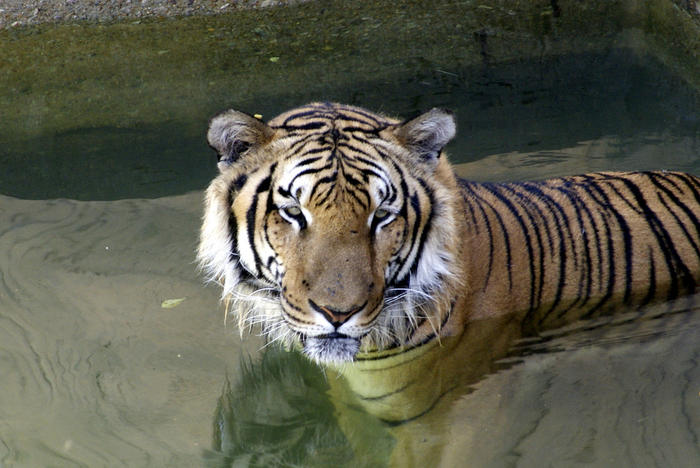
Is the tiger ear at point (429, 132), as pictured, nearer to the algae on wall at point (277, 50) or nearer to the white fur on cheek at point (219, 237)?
the white fur on cheek at point (219, 237)

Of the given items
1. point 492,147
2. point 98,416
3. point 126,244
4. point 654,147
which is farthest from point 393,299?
point 654,147

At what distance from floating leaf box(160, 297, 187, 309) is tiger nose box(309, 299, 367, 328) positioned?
1235mm

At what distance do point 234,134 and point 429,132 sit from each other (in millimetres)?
559

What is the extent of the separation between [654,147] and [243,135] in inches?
107

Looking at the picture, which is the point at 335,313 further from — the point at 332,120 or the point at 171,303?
the point at 171,303

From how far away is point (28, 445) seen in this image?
8.64 ft

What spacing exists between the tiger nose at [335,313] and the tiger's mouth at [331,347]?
76 mm

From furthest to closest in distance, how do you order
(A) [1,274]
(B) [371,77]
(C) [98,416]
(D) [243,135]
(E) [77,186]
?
(B) [371,77] < (E) [77,186] < (A) [1,274] < (C) [98,416] < (D) [243,135]

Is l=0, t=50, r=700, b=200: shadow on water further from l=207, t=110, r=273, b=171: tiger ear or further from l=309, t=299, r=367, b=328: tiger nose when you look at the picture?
l=309, t=299, r=367, b=328: tiger nose

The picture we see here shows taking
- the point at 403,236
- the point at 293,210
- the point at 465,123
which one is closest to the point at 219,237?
the point at 293,210

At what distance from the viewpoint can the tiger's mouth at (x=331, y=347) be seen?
7.41ft

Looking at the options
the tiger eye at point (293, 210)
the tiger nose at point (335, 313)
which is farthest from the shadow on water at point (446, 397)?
the tiger eye at point (293, 210)

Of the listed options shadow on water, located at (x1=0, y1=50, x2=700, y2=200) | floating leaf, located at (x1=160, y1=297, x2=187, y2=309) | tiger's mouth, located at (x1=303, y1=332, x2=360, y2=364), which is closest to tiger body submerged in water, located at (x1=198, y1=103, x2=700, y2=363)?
tiger's mouth, located at (x1=303, y1=332, x2=360, y2=364)

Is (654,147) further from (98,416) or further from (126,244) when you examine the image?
(98,416)
